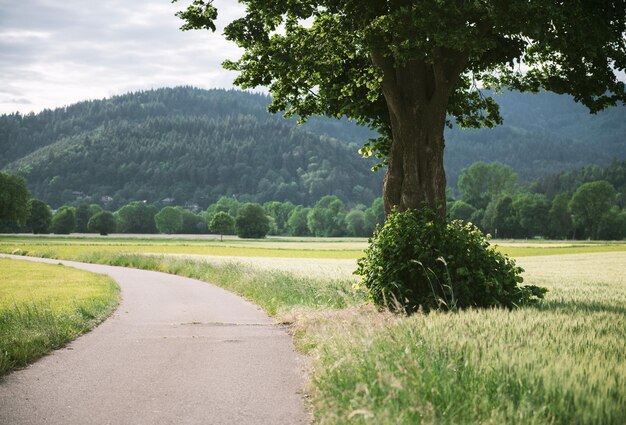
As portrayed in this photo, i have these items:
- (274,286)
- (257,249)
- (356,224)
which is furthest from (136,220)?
(274,286)

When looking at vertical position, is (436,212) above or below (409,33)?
below

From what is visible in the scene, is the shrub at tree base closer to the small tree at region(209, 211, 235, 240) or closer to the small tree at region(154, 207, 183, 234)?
the small tree at region(209, 211, 235, 240)

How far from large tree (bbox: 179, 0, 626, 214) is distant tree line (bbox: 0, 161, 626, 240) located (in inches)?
3770

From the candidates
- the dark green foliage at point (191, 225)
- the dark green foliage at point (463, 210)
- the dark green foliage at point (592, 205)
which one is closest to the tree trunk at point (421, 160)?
the dark green foliage at point (592, 205)

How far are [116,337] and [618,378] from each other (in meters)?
11.9

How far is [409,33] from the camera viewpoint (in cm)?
1393

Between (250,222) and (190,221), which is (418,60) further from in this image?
(190,221)

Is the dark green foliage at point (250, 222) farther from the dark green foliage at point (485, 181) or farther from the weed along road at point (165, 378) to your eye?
the weed along road at point (165, 378)

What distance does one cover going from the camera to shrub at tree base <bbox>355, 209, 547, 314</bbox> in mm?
13539

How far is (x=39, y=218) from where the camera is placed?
490 ft

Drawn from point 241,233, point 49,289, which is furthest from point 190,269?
point 241,233

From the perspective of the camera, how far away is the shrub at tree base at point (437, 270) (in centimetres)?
1354

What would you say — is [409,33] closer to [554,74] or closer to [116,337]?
[554,74]

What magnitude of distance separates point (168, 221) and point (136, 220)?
14457 mm
